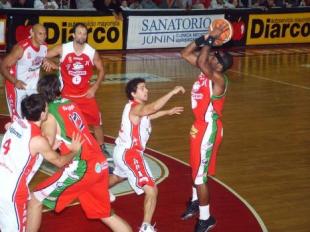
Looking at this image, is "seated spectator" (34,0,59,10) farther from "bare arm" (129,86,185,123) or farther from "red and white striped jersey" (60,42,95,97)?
"bare arm" (129,86,185,123)

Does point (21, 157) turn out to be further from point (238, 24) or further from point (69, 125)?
point (238, 24)

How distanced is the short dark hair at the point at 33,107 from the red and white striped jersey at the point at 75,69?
3.79m

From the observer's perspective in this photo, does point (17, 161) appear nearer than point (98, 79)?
Yes

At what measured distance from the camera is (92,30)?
19.0 metres

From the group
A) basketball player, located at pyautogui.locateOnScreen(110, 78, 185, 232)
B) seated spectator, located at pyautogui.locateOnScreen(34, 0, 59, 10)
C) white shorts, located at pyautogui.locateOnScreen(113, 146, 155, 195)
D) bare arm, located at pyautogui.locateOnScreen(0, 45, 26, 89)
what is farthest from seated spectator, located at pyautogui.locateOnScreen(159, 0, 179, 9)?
white shorts, located at pyautogui.locateOnScreen(113, 146, 155, 195)

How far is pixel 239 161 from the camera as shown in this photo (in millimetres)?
9781

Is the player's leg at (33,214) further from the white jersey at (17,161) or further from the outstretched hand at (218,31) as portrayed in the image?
the outstretched hand at (218,31)

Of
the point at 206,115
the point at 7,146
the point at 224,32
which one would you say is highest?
the point at 224,32

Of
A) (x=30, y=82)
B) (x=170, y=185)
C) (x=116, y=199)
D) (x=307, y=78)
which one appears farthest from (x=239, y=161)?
(x=307, y=78)

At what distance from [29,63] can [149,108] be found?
3.30 meters

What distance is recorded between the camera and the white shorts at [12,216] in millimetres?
5691

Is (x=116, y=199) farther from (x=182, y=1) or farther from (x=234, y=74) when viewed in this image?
(x=182, y=1)

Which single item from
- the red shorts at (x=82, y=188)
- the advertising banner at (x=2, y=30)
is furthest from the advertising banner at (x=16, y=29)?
the red shorts at (x=82, y=188)

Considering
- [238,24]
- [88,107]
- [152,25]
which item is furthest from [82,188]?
[238,24]
